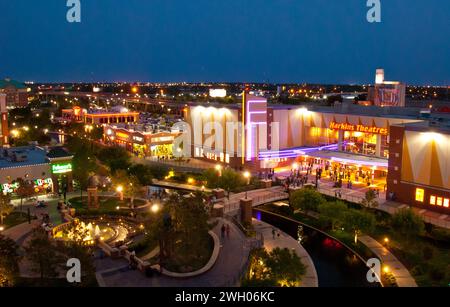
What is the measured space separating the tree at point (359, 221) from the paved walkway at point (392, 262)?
0.91 m

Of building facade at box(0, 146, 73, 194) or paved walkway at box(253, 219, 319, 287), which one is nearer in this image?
paved walkway at box(253, 219, 319, 287)

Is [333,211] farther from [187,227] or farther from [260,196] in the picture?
[187,227]

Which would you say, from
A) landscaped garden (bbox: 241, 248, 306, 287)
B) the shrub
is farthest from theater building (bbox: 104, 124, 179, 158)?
landscaped garden (bbox: 241, 248, 306, 287)

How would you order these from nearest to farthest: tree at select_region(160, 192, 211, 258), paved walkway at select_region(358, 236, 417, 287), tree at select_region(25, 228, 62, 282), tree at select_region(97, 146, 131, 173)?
tree at select_region(25, 228, 62, 282), paved walkway at select_region(358, 236, 417, 287), tree at select_region(160, 192, 211, 258), tree at select_region(97, 146, 131, 173)

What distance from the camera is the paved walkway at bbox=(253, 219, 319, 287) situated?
20.5 meters

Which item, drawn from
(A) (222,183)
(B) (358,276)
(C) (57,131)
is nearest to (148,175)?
(A) (222,183)

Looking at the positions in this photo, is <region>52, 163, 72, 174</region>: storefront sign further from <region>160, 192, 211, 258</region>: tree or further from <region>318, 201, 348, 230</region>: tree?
<region>318, 201, 348, 230</region>: tree

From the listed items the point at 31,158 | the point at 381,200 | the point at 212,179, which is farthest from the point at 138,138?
the point at 381,200

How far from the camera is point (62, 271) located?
65.9 feet

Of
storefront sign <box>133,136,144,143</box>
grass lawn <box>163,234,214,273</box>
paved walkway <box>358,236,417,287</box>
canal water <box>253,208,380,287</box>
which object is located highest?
storefront sign <box>133,136,144,143</box>

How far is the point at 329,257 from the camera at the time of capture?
24.0 metres

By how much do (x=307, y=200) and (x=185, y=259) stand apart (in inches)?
495

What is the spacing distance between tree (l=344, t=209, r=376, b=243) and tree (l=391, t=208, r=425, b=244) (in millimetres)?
1343
